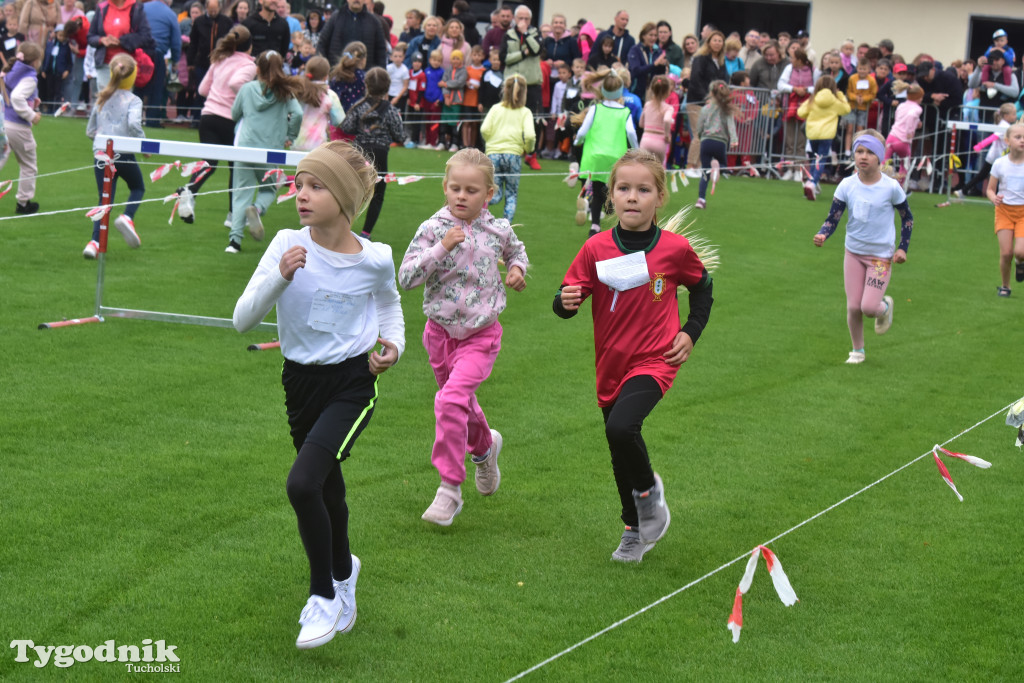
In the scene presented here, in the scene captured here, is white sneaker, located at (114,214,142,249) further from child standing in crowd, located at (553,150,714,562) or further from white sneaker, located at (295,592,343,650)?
white sneaker, located at (295,592,343,650)

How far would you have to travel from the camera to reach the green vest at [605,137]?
50.3ft

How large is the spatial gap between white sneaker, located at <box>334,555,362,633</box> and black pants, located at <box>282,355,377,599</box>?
3 cm

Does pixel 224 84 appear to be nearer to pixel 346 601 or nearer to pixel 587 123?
pixel 587 123

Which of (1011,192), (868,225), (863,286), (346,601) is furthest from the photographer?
(1011,192)

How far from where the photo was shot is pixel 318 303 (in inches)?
189

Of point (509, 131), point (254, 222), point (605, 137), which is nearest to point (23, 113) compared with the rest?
point (254, 222)

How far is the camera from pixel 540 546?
236 inches

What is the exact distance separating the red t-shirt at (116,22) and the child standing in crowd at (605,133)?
649 cm

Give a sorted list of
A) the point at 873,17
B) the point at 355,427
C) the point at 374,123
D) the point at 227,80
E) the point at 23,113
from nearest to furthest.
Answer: the point at 355,427, the point at 374,123, the point at 23,113, the point at 227,80, the point at 873,17

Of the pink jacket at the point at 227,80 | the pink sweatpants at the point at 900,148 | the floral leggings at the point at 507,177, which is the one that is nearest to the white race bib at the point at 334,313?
the pink jacket at the point at 227,80

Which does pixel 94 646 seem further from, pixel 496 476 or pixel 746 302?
pixel 746 302

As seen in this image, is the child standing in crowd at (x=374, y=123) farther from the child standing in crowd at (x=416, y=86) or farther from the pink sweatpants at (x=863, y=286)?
the child standing in crowd at (x=416, y=86)

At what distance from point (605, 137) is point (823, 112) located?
7433 millimetres

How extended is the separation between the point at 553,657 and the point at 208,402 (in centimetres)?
409
